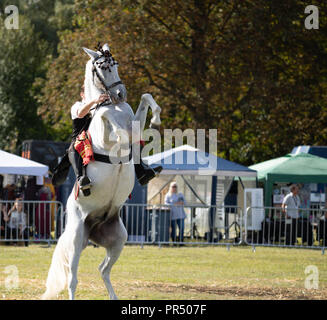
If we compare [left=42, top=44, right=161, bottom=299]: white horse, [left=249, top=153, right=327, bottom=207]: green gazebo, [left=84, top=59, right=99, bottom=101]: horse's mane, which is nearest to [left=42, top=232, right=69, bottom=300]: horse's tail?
[left=42, top=44, right=161, bottom=299]: white horse

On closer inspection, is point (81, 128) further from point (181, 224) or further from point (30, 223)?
point (30, 223)

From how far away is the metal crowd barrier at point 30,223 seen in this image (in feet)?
62.7

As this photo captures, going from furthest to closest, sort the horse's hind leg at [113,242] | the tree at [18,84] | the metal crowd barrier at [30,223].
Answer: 1. the tree at [18,84]
2. the metal crowd barrier at [30,223]
3. the horse's hind leg at [113,242]

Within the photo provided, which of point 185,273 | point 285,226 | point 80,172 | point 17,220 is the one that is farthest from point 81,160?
point 285,226

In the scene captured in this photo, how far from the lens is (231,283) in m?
12.1

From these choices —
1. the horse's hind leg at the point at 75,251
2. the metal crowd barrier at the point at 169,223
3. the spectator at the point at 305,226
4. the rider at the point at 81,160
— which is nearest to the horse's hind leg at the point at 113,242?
the horse's hind leg at the point at 75,251

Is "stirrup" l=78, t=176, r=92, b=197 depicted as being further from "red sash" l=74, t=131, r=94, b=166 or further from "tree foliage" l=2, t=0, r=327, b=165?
"tree foliage" l=2, t=0, r=327, b=165

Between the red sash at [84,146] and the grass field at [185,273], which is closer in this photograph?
the red sash at [84,146]

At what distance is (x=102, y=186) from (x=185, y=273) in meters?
5.53

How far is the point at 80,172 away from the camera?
28.6 feet

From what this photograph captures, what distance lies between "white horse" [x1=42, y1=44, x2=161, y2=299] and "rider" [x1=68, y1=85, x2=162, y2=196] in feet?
0.37

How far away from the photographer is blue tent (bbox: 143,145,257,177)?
21844mm

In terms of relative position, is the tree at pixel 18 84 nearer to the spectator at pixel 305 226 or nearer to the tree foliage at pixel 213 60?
the tree foliage at pixel 213 60
